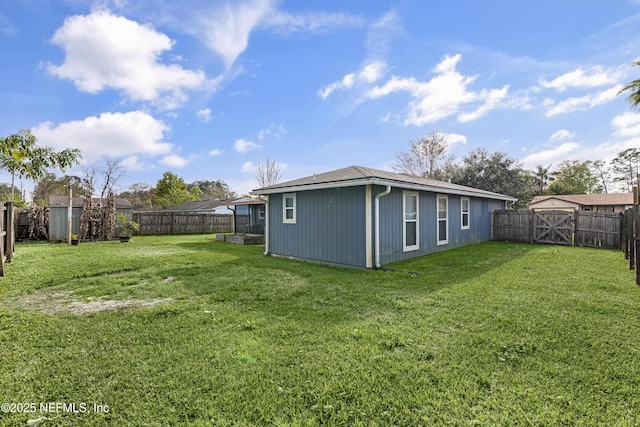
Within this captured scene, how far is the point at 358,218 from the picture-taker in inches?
280

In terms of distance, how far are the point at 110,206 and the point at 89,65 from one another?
827cm

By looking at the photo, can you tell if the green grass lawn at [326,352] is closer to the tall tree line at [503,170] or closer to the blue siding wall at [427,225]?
the blue siding wall at [427,225]

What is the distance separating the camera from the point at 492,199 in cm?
1387

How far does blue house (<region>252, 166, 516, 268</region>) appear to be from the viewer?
7.04 metres

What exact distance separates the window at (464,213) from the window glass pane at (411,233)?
3.70m

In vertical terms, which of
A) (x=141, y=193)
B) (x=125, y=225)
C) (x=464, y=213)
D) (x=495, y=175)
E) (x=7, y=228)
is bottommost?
(x=125, y=225)

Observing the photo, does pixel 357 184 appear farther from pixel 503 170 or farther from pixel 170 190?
pixel 170 190

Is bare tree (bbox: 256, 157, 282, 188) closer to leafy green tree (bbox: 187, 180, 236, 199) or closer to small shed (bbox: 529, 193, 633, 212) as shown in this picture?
leafy green tree (bbox: 187, 180, 236, 199)

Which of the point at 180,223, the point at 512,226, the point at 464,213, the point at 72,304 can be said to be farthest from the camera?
the point at 180,223

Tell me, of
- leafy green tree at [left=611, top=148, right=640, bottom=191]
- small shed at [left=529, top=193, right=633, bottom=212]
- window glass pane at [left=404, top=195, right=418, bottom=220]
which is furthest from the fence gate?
leafy green tree at [left=611, top=148, right=640, bottom=191]

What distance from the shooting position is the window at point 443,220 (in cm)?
981

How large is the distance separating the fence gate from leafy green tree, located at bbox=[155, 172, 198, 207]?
32.9 meters

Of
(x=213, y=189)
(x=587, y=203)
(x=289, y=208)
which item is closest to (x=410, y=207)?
(x=289, y=208)

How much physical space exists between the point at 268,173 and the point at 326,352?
102 feet
